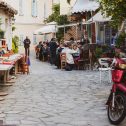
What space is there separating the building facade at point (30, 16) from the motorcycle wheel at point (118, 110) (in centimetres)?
3786

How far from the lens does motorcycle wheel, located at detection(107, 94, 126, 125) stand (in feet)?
29.4

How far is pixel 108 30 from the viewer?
29.3 m

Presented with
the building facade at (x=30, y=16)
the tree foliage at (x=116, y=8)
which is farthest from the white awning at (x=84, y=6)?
the building facade at (x=30, y=16)

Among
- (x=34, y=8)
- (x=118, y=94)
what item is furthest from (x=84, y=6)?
(x=34, y=8)

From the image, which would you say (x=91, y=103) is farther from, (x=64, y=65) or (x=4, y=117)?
(x=64, y=65)

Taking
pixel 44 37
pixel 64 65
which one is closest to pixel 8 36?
pixel 64 65

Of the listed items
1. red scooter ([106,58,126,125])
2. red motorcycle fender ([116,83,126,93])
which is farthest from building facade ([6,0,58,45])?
red motorcycle fender ([116,83,126,93])

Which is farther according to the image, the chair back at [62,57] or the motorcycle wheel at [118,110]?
the chair back at [62,57]

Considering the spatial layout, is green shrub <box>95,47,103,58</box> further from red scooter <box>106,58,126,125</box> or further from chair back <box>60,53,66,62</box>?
red scooter <box>106,58,126,125</box>

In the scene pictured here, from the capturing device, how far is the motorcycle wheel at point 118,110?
8.95 metres

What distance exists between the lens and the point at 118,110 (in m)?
9.20

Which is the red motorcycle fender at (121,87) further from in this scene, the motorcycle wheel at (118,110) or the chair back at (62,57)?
the chair back at (62,57)

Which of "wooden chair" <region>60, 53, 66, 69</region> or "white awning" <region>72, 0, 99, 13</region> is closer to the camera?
"wooden chair" <region>60, 53, 66, 69</region>

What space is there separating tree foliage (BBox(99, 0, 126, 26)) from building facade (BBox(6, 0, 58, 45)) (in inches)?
1311
